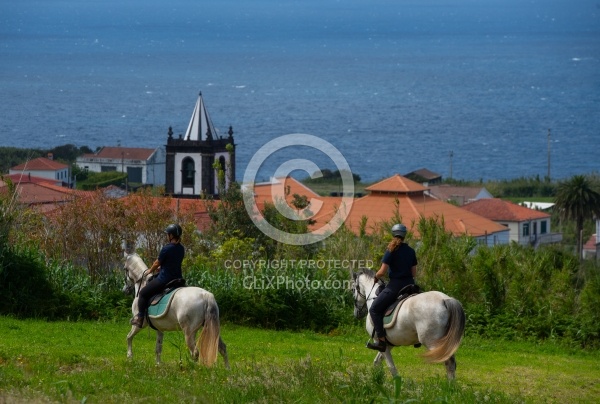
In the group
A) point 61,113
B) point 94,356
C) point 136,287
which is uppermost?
point 61,113

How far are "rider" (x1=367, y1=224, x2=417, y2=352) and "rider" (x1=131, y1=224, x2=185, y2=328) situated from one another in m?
2.37

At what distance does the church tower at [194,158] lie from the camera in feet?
232

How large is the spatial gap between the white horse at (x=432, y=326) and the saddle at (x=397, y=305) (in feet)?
0.14

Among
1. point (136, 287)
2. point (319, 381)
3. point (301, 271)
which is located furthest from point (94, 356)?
point (301, 271)

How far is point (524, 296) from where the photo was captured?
62.1 ft

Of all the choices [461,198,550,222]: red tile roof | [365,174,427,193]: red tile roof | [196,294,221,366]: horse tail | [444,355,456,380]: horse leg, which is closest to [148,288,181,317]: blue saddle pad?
[196,294,221,366]: horse tail

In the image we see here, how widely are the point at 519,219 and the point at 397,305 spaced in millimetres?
60639

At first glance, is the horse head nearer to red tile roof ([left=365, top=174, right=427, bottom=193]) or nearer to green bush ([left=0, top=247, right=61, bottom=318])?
green bush ([left=0, top=247, right=61, bottom=318])

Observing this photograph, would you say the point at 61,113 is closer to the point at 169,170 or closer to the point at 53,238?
the point at 169,170

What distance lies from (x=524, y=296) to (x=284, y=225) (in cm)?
807

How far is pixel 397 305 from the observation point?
13102mm

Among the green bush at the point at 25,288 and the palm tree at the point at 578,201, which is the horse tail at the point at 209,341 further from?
the palm tree at the point at 578,201

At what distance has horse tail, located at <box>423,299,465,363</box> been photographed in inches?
500

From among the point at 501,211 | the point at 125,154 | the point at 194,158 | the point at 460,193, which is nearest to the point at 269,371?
the point at 194,158
